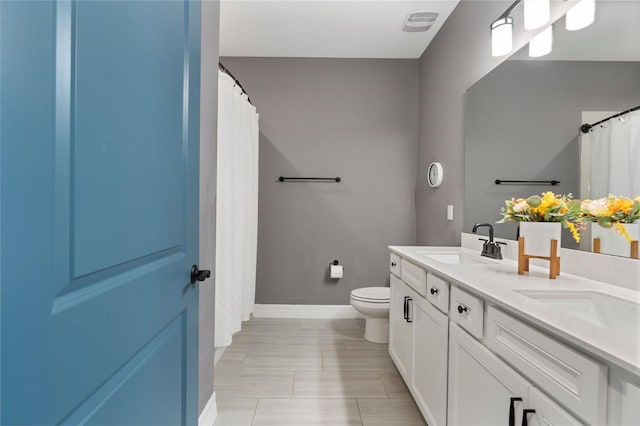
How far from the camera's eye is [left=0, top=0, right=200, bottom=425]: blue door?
0.43 metres

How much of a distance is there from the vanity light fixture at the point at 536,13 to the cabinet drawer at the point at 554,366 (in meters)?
1.38

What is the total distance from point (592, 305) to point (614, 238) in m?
0.29

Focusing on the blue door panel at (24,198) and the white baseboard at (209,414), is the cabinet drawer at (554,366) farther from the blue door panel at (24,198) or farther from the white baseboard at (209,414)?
the white baseboard at (209,414)

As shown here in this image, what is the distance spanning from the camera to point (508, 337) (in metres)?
0.89

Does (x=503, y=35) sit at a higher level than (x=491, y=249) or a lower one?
higher

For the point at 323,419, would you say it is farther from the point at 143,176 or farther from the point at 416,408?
the point at 143,176

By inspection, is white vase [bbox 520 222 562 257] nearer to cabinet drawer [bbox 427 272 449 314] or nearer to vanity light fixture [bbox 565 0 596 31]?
cabinet drawer [bbox 427 272 449 314]

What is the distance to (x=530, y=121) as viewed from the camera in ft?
5.01

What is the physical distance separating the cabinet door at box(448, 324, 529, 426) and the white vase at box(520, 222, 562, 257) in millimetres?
455

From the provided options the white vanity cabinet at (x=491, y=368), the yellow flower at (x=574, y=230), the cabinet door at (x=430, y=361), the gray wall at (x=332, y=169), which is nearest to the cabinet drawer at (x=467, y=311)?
the white vanity cabinet at (x=491, y=368)

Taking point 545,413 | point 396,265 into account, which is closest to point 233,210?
point 396,265

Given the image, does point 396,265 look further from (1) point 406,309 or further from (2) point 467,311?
(2) point 467,311

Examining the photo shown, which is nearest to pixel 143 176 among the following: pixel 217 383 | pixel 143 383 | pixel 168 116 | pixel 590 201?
pixel 168 116

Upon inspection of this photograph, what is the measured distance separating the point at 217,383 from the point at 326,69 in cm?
286
